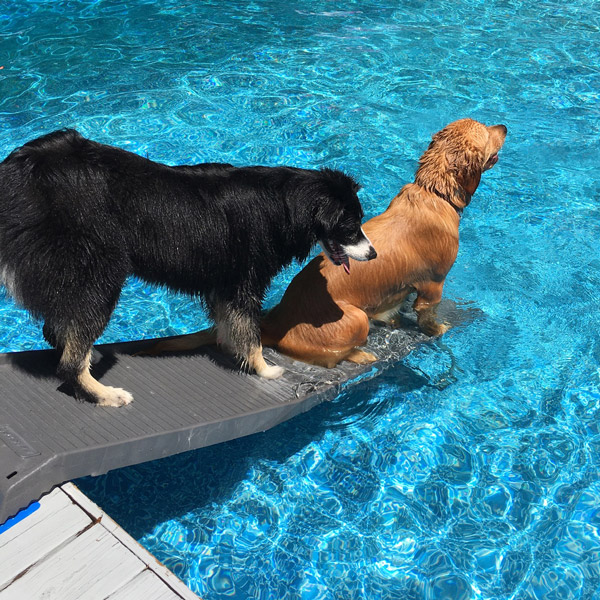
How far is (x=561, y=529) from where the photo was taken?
12.8ft

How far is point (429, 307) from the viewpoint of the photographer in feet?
15.8

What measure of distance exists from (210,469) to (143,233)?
1668 millimetres

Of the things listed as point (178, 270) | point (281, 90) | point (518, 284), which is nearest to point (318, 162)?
point (281, 90)

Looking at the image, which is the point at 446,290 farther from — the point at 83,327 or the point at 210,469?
the point at 83,327

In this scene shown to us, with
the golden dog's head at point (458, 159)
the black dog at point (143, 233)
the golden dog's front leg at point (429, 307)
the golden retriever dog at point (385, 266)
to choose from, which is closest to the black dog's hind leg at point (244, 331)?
the black dog at point (143, 233)

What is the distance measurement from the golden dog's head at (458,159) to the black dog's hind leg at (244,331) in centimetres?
152

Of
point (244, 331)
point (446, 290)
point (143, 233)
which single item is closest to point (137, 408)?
point (244, 331)

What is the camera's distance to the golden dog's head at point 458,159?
14.1 ft

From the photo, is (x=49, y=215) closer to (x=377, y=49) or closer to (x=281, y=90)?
(x=281, y=90)

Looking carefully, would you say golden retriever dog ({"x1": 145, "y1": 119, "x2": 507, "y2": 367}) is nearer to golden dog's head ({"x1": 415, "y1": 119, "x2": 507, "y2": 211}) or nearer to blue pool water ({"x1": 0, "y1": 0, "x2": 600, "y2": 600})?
golden dog's head ({"x1": 415, "y1": 119, "x2": 507, "y2": 211})

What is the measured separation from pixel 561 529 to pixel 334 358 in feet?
5.70

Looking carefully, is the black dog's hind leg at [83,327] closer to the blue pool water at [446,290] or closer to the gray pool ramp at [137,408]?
the gray pool ramp at [137,408]

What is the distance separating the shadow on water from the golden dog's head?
141cm

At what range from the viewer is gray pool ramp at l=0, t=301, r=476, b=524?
3.12m
